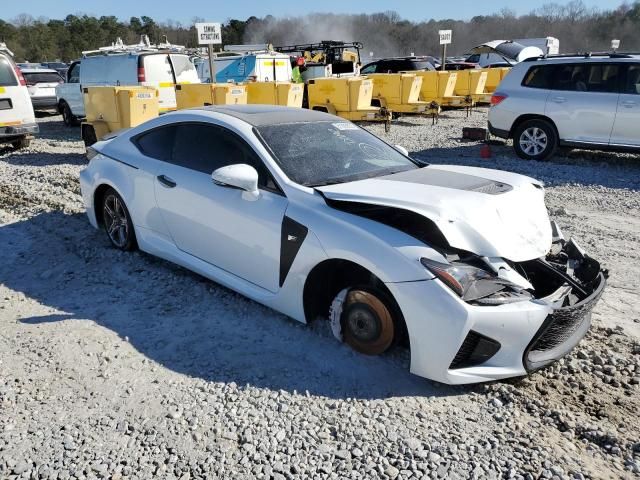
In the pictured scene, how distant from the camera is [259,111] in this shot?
465cm

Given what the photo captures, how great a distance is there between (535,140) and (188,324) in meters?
8.42

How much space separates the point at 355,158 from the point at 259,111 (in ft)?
3.12

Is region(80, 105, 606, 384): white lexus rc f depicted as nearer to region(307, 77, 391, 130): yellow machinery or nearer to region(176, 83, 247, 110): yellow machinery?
region(176, 83, 247, 110): yellow machinery

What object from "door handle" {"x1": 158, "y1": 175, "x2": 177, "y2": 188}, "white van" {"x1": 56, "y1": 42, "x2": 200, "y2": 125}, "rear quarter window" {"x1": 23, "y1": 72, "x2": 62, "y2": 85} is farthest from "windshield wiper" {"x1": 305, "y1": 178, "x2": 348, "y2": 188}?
"rear quarter window" {"x1": 23, "y1": 72, "x2": 62, "y2": 85}

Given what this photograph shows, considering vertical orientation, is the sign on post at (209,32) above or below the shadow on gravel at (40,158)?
above

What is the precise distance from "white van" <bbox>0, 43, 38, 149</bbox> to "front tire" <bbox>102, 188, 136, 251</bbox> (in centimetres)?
637

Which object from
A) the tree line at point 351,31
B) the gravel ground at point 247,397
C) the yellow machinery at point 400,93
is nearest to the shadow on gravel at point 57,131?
the yellow machinery at point 400,93

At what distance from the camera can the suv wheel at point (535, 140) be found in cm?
1027

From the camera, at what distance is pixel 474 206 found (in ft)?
11.0

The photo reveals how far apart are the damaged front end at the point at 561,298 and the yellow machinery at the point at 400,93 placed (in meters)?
12.5

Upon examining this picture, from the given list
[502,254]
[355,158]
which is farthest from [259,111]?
[502,254]

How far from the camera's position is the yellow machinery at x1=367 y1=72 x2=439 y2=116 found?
15570mm

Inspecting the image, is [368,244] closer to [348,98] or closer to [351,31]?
[348,98]

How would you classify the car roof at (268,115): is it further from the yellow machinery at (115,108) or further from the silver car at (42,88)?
the silver car at (42,88)
